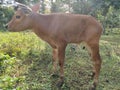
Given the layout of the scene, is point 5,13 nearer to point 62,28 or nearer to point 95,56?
point 62,28

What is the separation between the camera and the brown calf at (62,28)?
5.32 m

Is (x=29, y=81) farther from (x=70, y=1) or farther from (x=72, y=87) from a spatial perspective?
(x=70, y=1)

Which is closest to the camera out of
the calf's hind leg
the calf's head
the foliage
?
the calf's hind leg

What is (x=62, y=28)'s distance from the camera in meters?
5.48

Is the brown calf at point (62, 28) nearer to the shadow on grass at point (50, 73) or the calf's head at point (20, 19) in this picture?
the calf's head at point (20, 19)

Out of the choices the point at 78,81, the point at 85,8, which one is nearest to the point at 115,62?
the point at 78,81

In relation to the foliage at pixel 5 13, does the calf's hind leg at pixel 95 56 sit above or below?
below

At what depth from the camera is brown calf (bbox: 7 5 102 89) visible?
532 centimetres

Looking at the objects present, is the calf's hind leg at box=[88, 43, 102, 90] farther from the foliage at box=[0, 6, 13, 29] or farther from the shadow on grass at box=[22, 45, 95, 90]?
the foliage at box=[0, 6, 13, 29]

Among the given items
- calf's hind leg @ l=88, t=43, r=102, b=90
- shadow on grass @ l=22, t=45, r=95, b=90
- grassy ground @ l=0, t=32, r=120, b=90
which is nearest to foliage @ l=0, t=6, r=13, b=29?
grassy ground @ l=0, t=32, r=120, b=90

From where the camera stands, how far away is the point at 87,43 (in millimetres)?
5375

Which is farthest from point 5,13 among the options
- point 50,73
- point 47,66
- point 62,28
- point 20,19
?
point 62,28

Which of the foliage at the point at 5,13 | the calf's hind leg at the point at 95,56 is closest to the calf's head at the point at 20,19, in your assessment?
the calf's hind leg at the point at 95,56

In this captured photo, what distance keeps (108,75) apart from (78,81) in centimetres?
90
